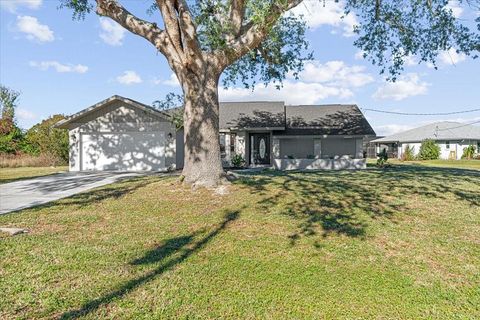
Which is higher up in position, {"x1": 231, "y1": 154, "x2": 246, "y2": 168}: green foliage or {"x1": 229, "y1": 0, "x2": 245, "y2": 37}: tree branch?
{"x1": 229, "y1": 0, "x2": 245, "y2": 37}: tree branch

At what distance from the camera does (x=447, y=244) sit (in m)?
5.59

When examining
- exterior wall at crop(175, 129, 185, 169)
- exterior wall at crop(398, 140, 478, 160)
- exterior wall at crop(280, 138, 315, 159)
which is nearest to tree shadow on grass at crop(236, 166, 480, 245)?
exterior wall at crop(175, 129, 185, 169)

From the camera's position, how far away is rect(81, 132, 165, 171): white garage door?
18703 millimetres

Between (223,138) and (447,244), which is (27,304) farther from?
(223,138)

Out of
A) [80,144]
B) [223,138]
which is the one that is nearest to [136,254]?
[80,144]

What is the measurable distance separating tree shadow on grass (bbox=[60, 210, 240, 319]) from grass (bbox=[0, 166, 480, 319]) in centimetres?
2

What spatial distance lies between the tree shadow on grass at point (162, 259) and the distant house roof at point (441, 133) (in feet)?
136

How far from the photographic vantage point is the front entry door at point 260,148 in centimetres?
2277

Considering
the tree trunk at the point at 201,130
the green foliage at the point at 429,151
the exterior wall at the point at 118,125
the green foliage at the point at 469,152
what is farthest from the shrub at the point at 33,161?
the green foliage at the point at 469,152

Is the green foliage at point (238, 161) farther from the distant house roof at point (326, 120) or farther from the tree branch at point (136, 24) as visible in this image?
the tree branch at point (136, 24)

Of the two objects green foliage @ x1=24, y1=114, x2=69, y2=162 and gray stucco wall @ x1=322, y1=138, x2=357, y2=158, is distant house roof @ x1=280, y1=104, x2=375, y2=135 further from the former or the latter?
green foliage @ x1=24, y1=114, x2=69, y2=162

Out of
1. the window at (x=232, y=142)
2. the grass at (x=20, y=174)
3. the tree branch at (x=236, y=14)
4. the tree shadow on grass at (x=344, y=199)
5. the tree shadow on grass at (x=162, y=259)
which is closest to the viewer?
the tree shadow on grass at (x=162, y=259)

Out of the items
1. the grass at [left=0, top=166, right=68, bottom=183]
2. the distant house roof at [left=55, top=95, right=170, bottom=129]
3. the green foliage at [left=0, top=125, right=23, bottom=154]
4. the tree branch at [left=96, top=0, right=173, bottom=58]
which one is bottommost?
the grass at [left=0, top=166, right=68, bottom=183]

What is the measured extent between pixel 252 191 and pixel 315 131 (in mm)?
14403
